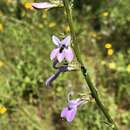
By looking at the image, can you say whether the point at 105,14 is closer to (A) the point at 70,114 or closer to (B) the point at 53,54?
(A) the point at 70,114

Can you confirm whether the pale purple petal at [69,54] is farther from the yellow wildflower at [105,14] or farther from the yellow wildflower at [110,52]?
the yellow wildflower at [105,14]

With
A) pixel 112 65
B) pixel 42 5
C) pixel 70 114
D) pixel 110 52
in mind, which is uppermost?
pixel 42 5

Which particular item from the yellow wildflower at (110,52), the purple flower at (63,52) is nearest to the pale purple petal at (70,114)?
the purple flower at (63,52)

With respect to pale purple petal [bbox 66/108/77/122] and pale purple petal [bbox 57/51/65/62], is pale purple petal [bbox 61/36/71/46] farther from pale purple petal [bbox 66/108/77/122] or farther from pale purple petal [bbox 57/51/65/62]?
pale purple petal [bbox 66/108/77/122]

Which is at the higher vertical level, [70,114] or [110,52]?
[70,114]

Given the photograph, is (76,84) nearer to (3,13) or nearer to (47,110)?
(47,110)

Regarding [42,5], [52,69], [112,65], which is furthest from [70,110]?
[112,65]

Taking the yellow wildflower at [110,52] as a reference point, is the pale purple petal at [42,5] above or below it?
above

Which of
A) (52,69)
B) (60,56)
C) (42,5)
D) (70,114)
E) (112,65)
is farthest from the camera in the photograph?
(112,65)

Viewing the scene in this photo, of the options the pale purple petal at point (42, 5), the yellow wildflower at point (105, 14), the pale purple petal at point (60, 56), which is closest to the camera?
the pale purple petal at point (60, 56)
